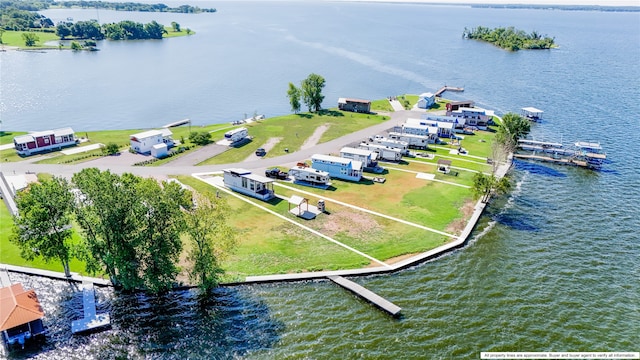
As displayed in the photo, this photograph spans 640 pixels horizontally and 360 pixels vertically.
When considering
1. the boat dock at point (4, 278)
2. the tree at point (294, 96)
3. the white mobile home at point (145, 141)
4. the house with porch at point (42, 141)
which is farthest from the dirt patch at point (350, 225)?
the house with porch at point (42, 141)

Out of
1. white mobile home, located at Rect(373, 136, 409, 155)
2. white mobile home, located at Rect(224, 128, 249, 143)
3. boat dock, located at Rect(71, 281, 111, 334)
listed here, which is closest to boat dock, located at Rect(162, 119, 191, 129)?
white mobile home, located at Rect(224, 128, 249, 143)

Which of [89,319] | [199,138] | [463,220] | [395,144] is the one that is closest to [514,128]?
[395,144]

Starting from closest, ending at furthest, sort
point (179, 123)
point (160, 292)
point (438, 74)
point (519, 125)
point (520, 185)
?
point (160, 292) → point (520, 185) → point (519, 125) → point (179, 123) → point (438, 74)

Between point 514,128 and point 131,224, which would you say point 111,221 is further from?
point 514,128

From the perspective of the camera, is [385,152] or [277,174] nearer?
[277,174]

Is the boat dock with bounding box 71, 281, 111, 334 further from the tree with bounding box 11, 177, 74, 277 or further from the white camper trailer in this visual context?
the white camper trailer

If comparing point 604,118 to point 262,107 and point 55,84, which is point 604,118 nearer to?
point 262,107

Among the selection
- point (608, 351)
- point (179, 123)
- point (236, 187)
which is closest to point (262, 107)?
point (179, 123)
